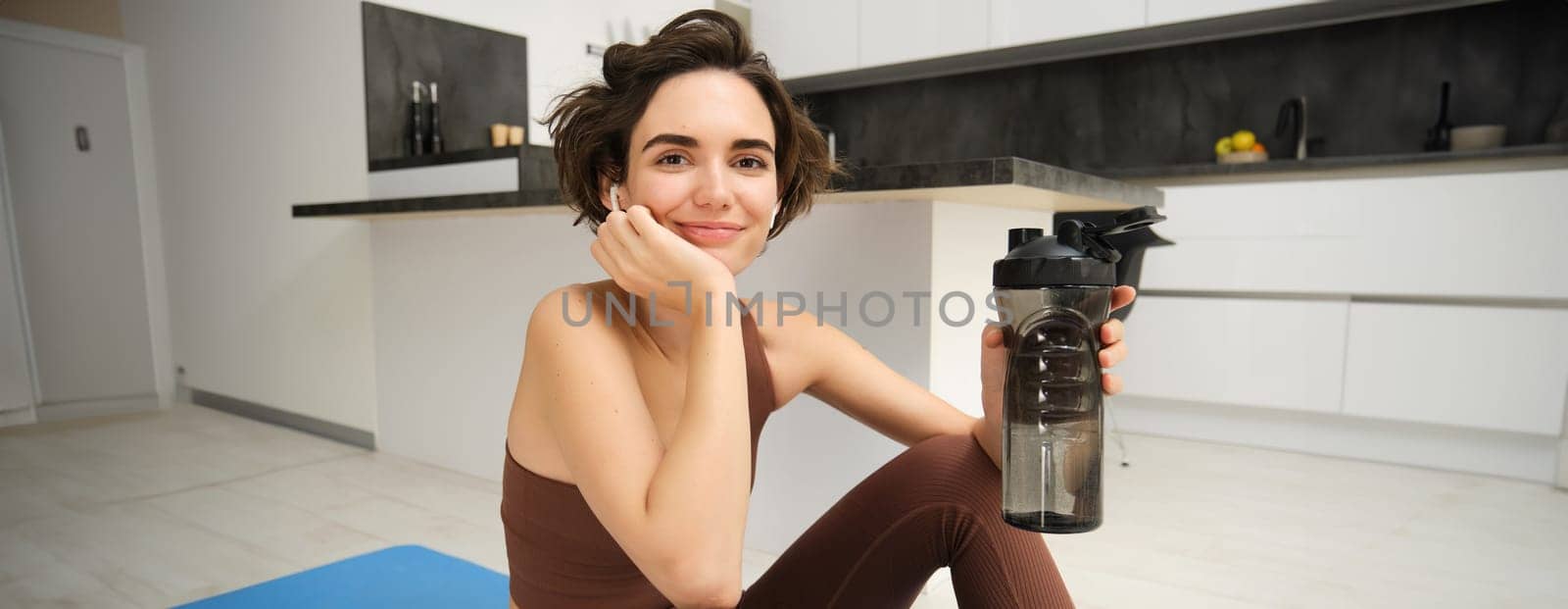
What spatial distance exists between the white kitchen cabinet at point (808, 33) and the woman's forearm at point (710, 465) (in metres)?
3.49

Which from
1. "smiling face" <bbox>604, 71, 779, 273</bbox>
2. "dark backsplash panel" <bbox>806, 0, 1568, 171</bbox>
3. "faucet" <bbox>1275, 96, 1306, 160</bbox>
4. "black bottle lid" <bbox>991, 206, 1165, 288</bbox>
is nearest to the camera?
"black bottle lid" <bbox>991, 206, 1165, 288</bbox>

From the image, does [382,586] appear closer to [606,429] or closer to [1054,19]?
[606,429]

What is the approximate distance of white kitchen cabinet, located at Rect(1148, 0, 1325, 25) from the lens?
119 inches

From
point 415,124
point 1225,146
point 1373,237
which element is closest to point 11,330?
point 415,124

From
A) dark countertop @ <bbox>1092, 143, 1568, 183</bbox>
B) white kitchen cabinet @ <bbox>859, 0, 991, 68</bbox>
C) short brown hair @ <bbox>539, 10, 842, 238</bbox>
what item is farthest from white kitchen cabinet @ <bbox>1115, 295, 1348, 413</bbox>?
short brown hair @ <bbox>539, 10, 842, 238</bbox>

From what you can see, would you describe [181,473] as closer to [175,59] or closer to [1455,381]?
[175,59]

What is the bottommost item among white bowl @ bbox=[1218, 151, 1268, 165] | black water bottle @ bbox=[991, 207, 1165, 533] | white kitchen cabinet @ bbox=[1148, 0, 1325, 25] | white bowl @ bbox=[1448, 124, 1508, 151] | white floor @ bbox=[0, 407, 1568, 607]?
white floor @ bbox=[0, 407, 1568, 607]

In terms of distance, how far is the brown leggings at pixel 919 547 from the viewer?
903 mm

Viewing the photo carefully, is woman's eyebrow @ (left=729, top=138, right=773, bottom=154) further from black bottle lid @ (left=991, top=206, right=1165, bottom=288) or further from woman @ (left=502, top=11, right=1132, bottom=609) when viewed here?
black bottle lid @ (left=991, top=206, right=1165, bottom=288)

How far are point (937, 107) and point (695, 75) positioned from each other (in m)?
3.60

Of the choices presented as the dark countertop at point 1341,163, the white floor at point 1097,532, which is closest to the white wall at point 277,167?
the white floor at point 1097,532

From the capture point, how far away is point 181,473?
273 cm

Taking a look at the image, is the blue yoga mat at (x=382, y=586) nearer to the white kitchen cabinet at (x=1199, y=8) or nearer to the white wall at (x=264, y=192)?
the white wall at (x=264, y=192)

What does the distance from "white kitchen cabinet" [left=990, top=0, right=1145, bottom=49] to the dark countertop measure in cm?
60
